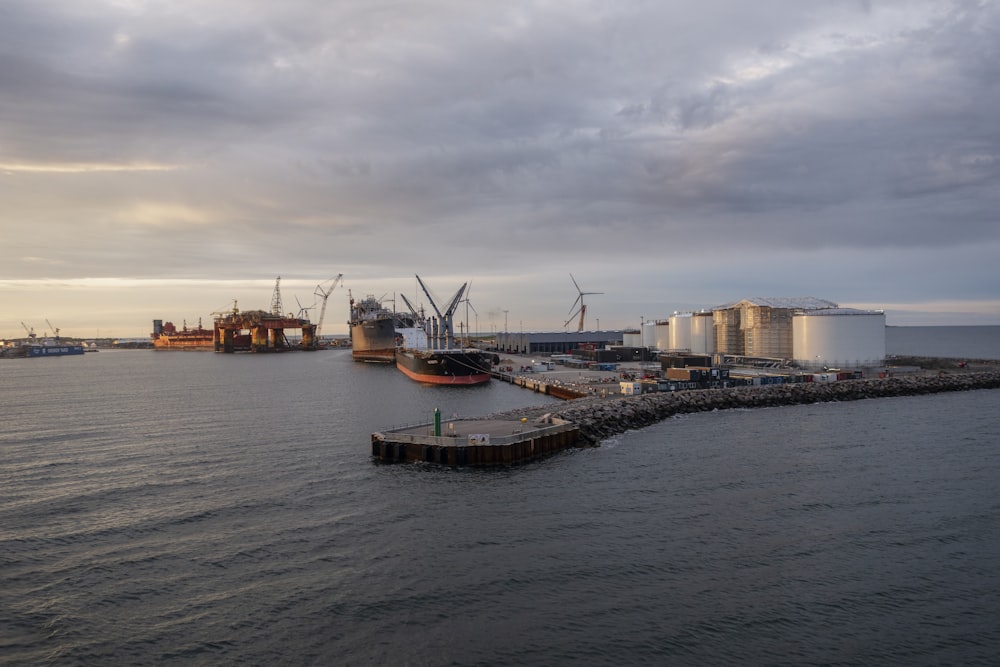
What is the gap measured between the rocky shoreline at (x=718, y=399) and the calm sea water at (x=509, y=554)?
4923 mm

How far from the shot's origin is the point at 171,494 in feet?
103

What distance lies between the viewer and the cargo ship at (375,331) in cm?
15702

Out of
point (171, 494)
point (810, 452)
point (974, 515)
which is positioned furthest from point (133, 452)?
point (974, 515)

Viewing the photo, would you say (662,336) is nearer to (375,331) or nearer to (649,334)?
(649,334)

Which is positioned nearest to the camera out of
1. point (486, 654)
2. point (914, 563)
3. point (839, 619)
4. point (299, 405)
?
point (486, 654)

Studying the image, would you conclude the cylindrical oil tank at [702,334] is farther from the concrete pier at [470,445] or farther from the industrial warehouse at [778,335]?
the concrete pier at [470,445]

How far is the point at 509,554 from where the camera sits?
23.3 m

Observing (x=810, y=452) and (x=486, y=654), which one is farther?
(x=810, y=452)

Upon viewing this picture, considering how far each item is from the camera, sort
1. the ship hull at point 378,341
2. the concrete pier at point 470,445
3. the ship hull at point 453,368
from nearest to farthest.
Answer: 1. the concrete pier at point 470,445
2. the ship hull at point 453,368
3. the ship hull at point 378,341

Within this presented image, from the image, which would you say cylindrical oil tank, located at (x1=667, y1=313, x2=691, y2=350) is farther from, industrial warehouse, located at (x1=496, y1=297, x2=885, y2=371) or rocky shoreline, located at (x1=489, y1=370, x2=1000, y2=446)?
rocky shoreline, located at (x1=489, y1=370, x2=1000, y2=446)

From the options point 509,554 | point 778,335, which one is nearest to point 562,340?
point 778,335

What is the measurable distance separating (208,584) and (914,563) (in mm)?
22504

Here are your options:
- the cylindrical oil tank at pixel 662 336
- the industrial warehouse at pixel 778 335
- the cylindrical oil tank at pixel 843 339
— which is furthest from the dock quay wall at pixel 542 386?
the cylindrical oil tank at pixel 662 336

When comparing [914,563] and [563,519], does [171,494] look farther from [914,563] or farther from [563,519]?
[914,563]
